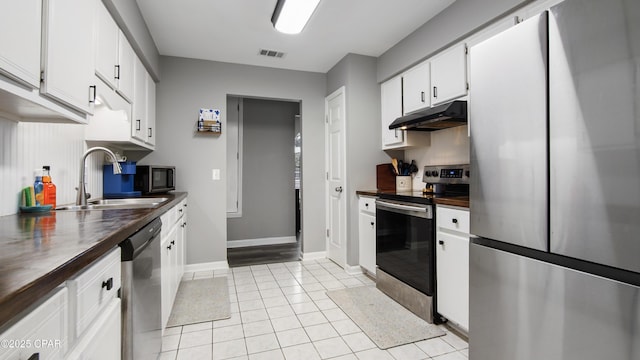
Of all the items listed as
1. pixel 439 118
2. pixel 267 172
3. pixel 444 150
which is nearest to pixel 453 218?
pixel 439 118

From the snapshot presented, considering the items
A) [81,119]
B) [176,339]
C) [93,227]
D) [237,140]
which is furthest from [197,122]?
[93,227]

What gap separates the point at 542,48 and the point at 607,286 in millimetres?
891

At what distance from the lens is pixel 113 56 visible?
205 cm

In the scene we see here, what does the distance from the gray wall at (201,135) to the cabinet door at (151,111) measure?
0.39ft

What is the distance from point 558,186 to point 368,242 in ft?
7.18

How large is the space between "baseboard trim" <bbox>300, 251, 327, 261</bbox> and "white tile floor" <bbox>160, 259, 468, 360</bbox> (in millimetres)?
902

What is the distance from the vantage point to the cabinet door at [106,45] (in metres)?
1.80

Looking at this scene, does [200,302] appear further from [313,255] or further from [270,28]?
[270,28]

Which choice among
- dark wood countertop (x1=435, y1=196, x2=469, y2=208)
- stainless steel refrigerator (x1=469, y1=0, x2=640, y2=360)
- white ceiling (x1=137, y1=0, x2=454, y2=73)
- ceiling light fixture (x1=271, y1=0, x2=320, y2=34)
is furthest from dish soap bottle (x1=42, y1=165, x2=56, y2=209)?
dark wood countertop (x1=435, y1=196, x2=469, y2=208)

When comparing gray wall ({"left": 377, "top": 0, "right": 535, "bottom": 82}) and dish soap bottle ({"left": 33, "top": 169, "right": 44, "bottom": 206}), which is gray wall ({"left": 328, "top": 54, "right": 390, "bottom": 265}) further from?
dish soap bottle ({"left": 33, "top": 169, "right": 44, "bottom": 206})

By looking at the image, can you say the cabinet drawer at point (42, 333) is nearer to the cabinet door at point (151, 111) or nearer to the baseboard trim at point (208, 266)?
the cabinet door at point (151, 111)

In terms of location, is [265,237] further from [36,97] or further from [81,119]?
[36,97]

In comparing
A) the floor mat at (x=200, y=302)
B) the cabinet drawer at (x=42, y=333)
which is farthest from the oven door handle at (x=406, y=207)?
the cabinet drawer at (x=42, y=333)

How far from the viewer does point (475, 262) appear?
149 cm
